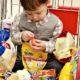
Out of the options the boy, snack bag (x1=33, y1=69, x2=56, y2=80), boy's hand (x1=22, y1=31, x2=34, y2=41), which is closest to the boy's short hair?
the boy

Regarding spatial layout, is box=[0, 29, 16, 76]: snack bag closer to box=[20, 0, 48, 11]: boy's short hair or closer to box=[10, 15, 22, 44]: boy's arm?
box=[10, 15, 22, 44]: boy's arm

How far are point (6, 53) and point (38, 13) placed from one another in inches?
10.2

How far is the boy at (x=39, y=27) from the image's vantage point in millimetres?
1453

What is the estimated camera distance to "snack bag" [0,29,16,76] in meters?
1.42

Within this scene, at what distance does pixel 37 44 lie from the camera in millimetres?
1457

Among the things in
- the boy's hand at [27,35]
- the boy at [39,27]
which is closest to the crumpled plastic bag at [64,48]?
the boy at [39,27]

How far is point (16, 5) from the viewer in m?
1.99

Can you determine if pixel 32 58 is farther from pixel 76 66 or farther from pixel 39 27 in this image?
pixel 76 66

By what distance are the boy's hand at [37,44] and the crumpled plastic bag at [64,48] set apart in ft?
0.24

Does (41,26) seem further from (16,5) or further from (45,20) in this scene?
(16,5)

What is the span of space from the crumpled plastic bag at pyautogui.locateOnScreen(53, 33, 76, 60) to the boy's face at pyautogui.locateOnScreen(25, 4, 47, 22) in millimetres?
151

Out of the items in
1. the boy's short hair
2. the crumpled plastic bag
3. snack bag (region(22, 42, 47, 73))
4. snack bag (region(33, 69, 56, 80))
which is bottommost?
snack bag (region(33, 69, 56, 80))

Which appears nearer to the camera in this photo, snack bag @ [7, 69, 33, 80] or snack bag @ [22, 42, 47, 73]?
snack bag @ [7, 69, 33, 80]

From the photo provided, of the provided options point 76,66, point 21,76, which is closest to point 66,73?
point 76,66
